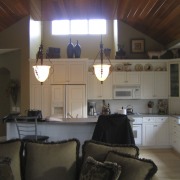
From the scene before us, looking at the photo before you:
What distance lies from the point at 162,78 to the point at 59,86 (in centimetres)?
296

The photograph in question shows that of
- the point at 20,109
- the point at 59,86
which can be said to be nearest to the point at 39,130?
the point at 59,86

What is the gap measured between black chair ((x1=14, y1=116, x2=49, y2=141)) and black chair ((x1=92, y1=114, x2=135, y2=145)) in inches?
37.0

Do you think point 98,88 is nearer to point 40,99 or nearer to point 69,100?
point 69,100

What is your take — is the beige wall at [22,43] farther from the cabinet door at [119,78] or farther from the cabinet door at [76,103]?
the cabinet door at [119,78]

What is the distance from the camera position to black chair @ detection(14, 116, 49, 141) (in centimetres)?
423

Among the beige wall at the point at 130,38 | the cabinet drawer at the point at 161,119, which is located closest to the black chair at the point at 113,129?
the cabinet drawer at the point at 161,119

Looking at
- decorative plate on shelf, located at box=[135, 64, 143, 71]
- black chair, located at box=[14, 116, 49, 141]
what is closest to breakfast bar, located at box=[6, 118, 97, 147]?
black chair, located at box=[14, 116, 49, 141]

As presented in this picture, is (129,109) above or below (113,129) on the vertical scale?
above

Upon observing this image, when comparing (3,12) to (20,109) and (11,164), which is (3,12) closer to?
(20,109)

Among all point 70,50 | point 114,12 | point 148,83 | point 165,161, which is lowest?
point 165,161

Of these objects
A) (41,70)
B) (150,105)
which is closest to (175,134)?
(150,105)

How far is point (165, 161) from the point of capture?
5.99 meters

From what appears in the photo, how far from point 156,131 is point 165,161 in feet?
4.26

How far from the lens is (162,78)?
24.7 ft
